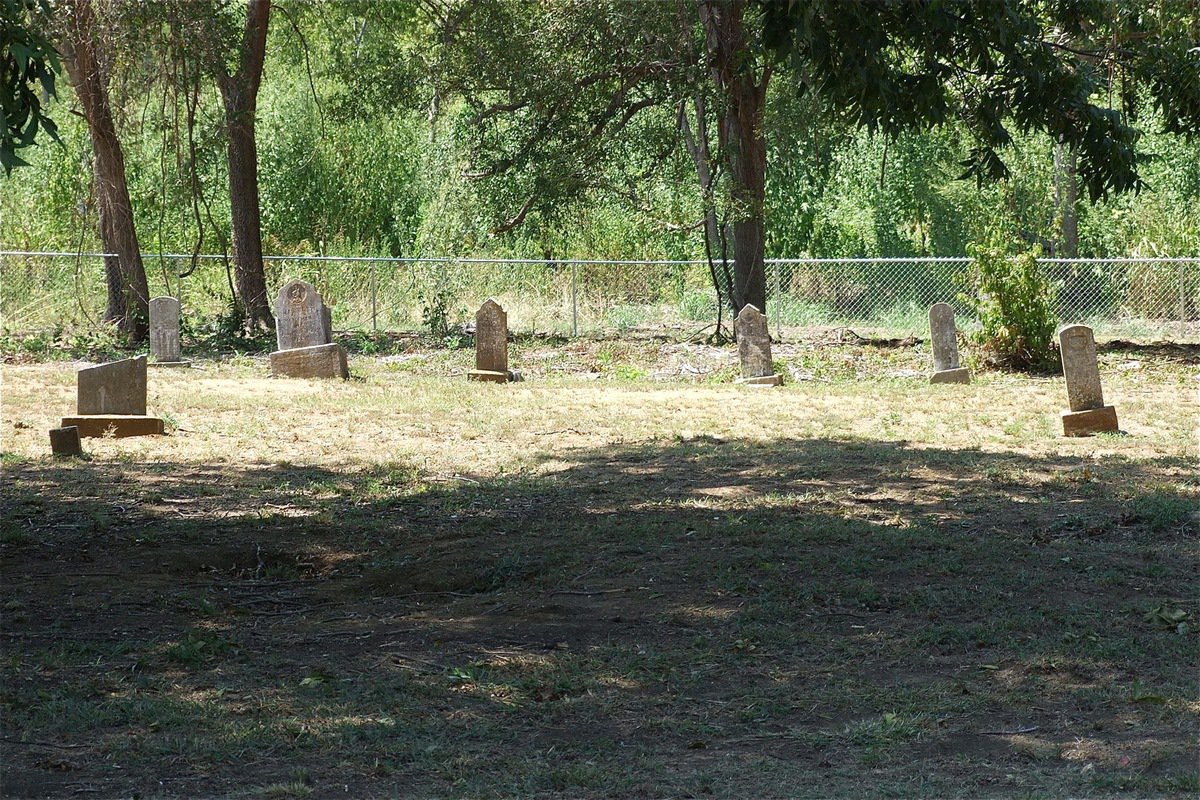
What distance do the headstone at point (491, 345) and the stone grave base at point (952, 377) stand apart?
5.30 m

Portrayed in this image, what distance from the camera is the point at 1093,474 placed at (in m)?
9.16

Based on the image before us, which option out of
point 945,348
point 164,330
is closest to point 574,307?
point 164,330

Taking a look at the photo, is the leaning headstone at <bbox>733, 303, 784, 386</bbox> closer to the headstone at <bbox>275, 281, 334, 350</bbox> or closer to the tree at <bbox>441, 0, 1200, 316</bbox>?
the tree at <bbox>441, 0, 1200, 316</bbox>

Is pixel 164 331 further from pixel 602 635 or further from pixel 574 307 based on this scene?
pixel 602 635

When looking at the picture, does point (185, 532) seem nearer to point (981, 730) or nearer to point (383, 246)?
point (981, 730)

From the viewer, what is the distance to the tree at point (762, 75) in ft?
23.7

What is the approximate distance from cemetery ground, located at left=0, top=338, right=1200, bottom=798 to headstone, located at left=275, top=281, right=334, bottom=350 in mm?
4510

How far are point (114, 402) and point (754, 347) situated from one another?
7.73 meters

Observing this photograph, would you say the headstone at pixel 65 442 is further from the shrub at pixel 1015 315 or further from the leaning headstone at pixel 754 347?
the shrub at pixel 1015 315

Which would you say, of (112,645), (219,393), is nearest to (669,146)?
(219,393)

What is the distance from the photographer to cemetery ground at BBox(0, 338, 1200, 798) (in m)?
4.28

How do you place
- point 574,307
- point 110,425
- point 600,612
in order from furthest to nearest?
point 574,307, point 110,425, point 600,612

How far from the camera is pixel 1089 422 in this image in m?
11.2

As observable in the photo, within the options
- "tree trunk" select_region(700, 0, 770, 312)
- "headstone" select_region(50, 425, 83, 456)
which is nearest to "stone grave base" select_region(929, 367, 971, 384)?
"tree trunk" select_region(700, 0, 770, 312)
